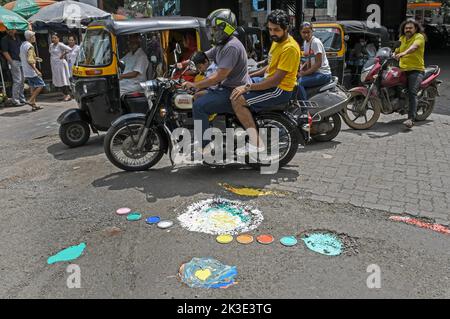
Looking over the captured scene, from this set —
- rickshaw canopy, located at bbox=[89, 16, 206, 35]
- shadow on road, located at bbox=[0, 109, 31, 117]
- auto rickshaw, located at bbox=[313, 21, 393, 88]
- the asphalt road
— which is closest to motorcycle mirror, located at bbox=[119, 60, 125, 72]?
rickshaw canopy, located at bbox=[89, 16, 206, 35]

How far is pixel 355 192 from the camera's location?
4.63 m

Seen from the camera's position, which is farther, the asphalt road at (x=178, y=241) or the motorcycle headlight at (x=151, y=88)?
the motorcycle headlight at (x=151, y=88)

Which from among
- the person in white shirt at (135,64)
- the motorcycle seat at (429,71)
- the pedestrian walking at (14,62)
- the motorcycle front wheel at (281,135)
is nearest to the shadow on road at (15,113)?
the pedestrian walking at (14,62)

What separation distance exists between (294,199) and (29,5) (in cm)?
1373

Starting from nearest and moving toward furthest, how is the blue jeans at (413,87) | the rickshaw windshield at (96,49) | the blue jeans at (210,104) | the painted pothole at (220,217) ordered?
the painted pothole at (220,217), the blue jeans at (210,104), the rickshaw windshield at (96,49), the blue jeans at (413,87)

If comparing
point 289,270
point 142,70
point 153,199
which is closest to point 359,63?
point 142,70

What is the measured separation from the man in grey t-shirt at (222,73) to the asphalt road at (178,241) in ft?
2.84

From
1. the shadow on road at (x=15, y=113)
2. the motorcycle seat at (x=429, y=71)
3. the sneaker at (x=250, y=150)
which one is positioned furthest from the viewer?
the shadow on road at (x=15, y=113)

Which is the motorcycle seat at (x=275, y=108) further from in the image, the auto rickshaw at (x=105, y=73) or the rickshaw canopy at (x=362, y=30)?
the rickshaw canopy at (x=362, y=30)

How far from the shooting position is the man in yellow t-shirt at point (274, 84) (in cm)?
477

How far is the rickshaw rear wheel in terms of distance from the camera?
6797 millimetres

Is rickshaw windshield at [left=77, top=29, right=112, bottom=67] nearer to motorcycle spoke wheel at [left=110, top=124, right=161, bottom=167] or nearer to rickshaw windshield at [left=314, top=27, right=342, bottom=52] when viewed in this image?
motorcycle spoke wheel at [left=110, top=124, right=161, bottom=167]

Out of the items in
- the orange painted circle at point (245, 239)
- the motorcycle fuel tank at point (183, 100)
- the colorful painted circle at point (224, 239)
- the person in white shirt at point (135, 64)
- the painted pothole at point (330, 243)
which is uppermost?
the person in white shirt at point (135, 64)

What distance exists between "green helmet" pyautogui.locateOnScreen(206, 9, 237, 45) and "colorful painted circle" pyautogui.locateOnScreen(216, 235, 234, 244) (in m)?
2.35
